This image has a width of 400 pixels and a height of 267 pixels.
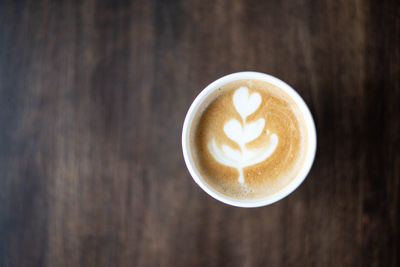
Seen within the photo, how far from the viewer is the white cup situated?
28.7 inches

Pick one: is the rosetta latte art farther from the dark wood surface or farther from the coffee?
the dark wood surface

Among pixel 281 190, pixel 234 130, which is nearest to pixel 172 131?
pixel 234 130

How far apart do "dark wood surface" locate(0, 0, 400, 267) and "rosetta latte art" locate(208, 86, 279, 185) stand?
10 centimetres

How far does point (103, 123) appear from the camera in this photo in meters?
0.88

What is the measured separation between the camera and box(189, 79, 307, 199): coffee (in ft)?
2.59

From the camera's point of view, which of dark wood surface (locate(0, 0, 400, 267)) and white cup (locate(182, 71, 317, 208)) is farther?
dark wood surface (locate(0, 0, 400, 267))

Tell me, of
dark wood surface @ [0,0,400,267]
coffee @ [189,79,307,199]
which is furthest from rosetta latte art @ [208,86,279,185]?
dark wood surface @ [0,0,400,267]

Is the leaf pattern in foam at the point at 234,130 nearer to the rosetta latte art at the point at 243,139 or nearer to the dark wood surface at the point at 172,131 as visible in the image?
the rosetta latte art at the point at 243,139

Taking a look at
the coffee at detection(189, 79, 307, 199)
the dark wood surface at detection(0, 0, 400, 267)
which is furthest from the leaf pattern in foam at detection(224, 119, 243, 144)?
the dark wood surface at detection(0, 0, 400, 267)

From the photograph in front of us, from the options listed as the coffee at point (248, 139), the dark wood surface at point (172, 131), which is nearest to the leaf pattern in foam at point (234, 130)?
the coffee at point (248, 139)

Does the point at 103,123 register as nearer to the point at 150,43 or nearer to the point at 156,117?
the point at 156,117

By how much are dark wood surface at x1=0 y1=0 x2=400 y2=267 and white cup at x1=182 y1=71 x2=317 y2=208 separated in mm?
110

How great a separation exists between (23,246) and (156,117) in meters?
0.53

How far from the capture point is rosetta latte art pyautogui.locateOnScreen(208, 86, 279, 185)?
0.79m
